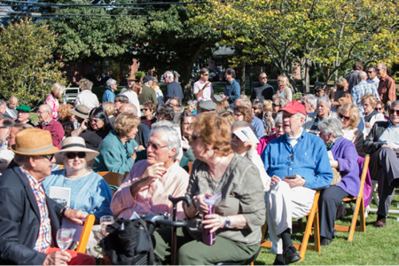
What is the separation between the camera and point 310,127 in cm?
674

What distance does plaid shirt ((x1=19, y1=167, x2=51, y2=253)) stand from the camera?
9.85 ft

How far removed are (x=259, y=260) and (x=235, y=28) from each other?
532 inches

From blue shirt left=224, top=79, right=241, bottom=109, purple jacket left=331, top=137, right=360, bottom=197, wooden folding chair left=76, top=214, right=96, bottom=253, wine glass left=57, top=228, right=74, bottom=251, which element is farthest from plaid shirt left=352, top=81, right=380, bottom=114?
wine glass left=57, top=228, right=74, bottom=251

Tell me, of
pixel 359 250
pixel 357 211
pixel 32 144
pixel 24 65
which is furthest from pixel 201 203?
pixel 24 65

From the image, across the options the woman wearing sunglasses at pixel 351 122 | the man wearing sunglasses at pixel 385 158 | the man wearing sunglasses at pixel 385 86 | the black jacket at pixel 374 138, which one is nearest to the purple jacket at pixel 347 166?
the man wearing sunglasses at pixel 385 158

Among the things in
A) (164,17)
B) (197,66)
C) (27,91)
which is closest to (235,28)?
(164,17)

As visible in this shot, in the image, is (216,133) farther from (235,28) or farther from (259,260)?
(235,28)

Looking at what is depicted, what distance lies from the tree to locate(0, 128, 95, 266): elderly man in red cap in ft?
55.3

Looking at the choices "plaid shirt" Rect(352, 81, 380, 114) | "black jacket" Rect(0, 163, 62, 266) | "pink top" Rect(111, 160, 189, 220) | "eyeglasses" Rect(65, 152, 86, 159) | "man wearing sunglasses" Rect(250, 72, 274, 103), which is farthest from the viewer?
"man wearing sunglasses" Rect(250, 72, 274, 103)

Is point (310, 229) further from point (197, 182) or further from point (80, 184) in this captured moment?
point (80, 184)

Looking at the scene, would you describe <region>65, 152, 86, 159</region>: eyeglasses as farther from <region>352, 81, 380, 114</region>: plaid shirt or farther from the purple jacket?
<region>352, 81, 380, 114</region>: plaid shirt

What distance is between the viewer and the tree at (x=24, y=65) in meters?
18.8

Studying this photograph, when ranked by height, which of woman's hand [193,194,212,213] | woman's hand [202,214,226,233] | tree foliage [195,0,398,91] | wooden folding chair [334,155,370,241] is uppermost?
tree foliage [195,0,398,91]

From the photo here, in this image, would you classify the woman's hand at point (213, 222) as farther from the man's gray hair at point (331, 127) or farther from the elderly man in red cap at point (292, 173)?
the man's gray hair at point (331, 127)
